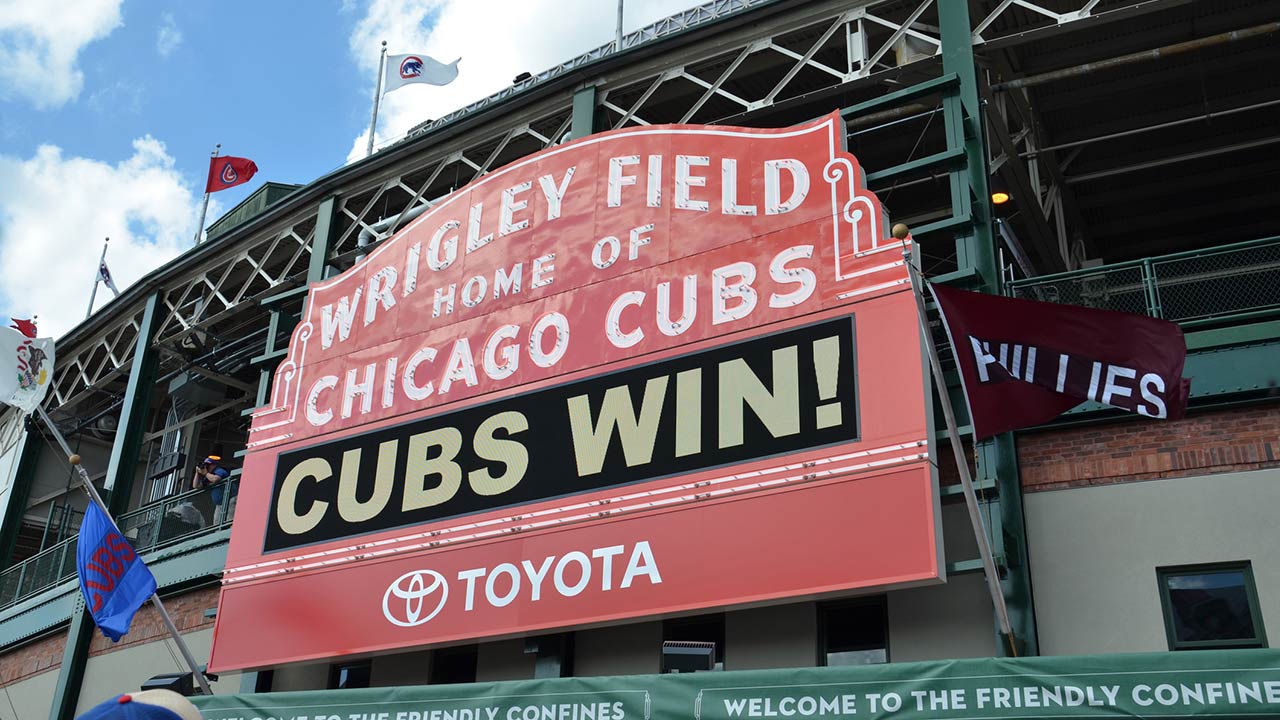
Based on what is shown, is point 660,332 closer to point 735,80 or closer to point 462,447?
point 462,447

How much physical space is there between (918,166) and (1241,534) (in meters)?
5.25

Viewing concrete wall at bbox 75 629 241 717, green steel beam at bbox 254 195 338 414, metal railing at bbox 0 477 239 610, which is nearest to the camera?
green steel beam at bbox 254 195 338 414

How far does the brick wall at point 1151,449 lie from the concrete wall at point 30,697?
58.8 feet

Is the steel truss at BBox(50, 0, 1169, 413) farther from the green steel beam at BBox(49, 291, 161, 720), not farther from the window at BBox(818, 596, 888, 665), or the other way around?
the window at BBox(818, 596, 888, 665)

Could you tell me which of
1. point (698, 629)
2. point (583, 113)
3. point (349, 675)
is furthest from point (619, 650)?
point (583, 113)

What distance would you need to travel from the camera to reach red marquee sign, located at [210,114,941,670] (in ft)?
41.9

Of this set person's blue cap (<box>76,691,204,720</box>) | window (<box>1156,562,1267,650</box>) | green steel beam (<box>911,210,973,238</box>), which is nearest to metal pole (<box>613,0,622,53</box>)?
green steel beam (<box>911,210,973,238</box>)

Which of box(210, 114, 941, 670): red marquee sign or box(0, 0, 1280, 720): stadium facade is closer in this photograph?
box(0, 0, 1280, 720): stadium facade

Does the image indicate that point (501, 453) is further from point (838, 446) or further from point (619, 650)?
point (838, 446)

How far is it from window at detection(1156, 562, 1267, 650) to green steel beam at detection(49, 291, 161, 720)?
58.9 feet

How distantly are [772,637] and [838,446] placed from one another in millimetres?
2333

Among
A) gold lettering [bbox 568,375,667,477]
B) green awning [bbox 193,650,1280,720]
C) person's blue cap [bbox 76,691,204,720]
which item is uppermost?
gold lettering [bbox 568,375,667,477]

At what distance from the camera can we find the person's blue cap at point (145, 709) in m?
2.89

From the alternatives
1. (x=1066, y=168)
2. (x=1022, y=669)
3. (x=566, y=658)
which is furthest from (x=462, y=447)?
(x=1066, y=168)
